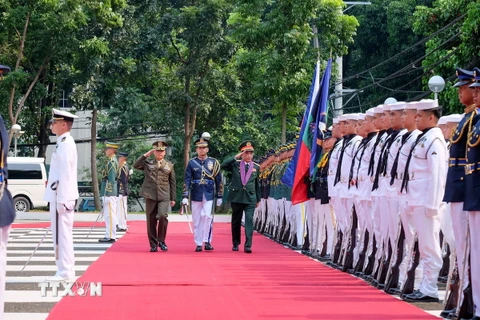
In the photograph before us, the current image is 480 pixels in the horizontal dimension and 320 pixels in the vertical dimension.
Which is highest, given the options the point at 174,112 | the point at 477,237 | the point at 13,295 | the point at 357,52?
the point at 357,52

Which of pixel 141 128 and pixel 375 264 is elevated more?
pixel 141 128

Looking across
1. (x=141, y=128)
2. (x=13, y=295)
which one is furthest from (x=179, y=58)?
(x=13, y=295)

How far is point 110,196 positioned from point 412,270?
1188cm

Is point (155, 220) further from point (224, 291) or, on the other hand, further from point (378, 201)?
point (224, 291)

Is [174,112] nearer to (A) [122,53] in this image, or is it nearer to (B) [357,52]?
(A) [122,53]

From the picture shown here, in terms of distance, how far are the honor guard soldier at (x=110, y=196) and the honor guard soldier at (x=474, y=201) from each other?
13.4 metres

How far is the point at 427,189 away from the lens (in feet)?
35.7

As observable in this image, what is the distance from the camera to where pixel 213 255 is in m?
17.6

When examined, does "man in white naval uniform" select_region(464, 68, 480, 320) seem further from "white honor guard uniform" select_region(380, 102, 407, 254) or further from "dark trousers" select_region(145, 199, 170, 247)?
"dark trousers" select_region(145, 199, 170, 247)

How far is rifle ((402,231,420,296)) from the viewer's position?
36.0 feet

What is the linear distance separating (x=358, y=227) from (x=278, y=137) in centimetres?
3301

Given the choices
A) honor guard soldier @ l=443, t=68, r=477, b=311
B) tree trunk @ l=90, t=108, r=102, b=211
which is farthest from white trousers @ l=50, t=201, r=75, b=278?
tree trunk @ l=90, t=108, r=102, b=211

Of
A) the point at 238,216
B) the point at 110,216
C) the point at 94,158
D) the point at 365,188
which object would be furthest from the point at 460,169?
the point at 94,158

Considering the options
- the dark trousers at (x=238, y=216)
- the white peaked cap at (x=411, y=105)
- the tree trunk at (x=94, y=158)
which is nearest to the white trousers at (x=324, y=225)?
the dark trousers at (x=238, y=216)
